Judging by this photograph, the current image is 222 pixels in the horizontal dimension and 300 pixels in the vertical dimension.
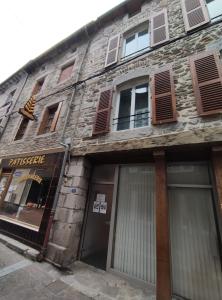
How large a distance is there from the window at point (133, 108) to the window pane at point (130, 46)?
1994 millimetres

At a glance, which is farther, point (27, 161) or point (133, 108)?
point (27, 161)

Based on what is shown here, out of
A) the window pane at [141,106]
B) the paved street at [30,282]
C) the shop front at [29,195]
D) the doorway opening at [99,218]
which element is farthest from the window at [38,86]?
the paved street at [30,282]

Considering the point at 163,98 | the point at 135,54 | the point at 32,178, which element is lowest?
the point at 32,178

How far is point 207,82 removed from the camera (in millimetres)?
3660

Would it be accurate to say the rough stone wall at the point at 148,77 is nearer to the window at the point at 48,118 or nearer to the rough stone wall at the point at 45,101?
the rough stone wall at the point at 45,101

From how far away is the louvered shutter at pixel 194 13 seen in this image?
464 cm

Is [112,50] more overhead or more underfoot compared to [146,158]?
more overhead

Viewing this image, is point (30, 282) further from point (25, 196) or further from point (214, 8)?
point (214, 8)

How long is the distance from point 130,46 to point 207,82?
12.7 ft

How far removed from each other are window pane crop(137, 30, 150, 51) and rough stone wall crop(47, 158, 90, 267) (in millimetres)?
4658

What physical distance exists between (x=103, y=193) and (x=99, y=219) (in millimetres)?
769

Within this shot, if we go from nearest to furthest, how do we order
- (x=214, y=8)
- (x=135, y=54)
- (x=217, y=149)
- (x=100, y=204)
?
(x=217, y=149) < (x=100, y=204) < (x=214, y=8) < (x=135, y=54)

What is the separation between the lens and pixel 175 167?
3713 mm

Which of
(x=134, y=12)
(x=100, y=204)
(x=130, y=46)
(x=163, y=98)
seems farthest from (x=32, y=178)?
(x=134, y=12)
